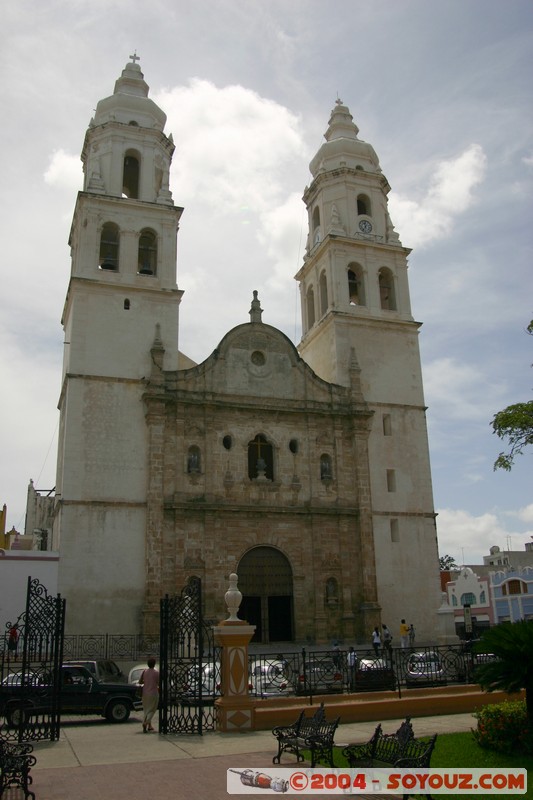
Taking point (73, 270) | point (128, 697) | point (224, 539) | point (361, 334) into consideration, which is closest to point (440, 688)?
point (128, 697)

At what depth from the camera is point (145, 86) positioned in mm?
34625

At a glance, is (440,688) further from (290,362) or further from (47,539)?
(47,539)

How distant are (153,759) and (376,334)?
24.4 m

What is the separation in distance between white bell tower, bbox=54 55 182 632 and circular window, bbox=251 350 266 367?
327cm

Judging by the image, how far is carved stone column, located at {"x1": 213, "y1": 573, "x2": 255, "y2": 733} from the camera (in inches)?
533

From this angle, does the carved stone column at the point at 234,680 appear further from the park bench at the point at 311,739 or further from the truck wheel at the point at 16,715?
the truck wheel at the point at 16,715

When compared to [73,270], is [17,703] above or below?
below

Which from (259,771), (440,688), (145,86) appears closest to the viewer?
(259,771)

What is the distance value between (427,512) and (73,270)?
58.6 ft

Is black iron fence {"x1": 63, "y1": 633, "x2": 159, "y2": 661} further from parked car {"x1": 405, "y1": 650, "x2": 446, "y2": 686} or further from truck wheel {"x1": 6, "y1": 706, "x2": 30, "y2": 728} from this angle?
parked car {"x1": 405, "y1": 650, "x2": 446, "y2": 686}

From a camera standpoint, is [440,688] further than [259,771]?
Yes

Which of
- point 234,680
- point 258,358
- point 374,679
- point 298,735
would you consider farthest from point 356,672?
point 258,358

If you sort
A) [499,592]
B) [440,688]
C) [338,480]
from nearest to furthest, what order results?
[440,688]
[338,480]
[499,592]

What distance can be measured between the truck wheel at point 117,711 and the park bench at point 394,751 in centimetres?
834
